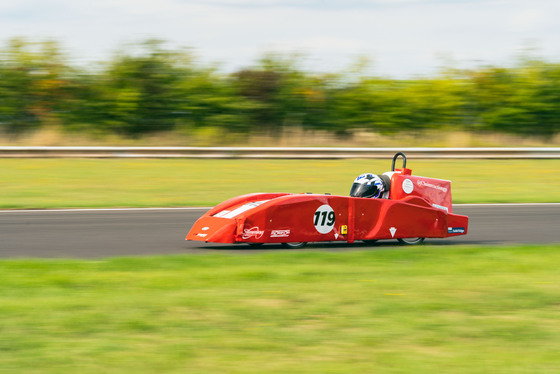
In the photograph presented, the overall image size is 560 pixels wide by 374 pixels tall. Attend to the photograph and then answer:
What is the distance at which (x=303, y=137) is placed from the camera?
2634 centimetres

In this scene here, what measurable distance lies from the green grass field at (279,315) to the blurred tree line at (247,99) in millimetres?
18397

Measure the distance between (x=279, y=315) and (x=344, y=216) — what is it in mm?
3728

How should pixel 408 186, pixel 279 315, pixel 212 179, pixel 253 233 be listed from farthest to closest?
pixel 212 179 → pixel 408 186 → pixel 253 233 → pixel 279 315

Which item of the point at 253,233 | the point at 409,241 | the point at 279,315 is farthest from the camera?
the point at 409,241

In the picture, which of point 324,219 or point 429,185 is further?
point 429,185

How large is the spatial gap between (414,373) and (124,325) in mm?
2113

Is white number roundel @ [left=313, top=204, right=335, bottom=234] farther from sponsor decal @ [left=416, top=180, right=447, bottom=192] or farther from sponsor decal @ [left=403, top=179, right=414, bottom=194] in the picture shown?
sponsor decal @ [left=416, top=180, right=447, bottom=192]

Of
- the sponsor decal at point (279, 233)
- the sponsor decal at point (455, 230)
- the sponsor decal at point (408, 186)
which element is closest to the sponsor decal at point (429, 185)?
the sponsor decal at point (408, 186)

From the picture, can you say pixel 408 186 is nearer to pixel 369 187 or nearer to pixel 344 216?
pixel 369 187

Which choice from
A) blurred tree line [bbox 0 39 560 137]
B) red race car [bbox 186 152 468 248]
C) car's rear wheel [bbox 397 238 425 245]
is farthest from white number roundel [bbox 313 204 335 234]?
blurred tree line [bbox 0 39 560 137]

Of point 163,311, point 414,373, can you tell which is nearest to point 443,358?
point 414,373

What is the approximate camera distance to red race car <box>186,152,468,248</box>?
8.64 metres

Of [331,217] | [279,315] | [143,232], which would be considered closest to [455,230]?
[331,217]

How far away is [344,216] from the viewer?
29.7 ft
